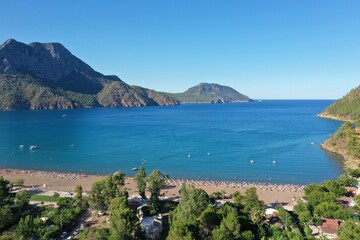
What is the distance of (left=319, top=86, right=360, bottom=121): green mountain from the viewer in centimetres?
10661

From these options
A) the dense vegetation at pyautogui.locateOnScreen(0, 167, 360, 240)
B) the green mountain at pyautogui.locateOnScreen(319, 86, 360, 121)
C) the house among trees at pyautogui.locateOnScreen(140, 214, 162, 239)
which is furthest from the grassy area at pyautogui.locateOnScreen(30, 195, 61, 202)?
the green mountain at pyautogui.locateOnScreen(319, 86, 360, 121)

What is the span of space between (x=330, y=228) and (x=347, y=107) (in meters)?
105

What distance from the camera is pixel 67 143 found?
77062 millimetres

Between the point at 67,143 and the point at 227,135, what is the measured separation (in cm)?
4770

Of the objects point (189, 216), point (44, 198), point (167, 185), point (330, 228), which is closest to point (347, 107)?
point (167, 185)

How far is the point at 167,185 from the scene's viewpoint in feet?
143

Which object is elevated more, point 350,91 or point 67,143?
point 350,91

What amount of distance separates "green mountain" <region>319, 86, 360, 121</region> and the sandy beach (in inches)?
2953

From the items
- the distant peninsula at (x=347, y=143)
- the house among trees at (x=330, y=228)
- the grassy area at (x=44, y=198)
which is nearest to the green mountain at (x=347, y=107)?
the distant peninsula at (x=347, y=143)

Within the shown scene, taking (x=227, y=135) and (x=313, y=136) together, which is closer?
(x=313, y=136)

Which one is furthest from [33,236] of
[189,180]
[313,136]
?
[313,136]

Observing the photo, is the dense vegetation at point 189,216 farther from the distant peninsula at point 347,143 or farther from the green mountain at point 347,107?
the green mountain at point 347,107

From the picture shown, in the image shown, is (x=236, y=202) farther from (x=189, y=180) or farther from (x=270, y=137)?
(x=270, y=137)

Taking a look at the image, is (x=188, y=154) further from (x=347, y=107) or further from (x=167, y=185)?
(x=347, y=107)
